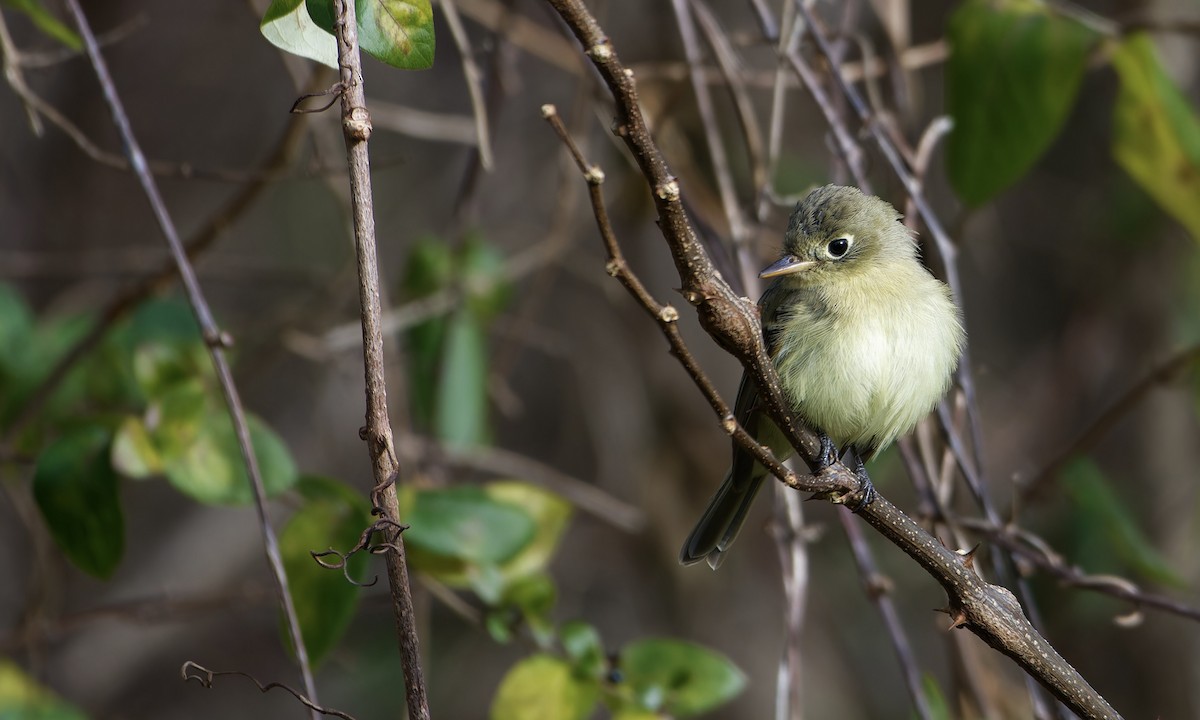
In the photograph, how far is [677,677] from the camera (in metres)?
3.26

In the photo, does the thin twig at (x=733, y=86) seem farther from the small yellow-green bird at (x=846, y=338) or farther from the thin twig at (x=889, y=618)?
the thin twig at (x=889, y=618)

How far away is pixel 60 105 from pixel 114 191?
84 centimetres

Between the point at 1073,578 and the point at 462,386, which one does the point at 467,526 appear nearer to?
the point at 462,386

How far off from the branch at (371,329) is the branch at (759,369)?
1.17ft

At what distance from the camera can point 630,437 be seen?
19.2 feet

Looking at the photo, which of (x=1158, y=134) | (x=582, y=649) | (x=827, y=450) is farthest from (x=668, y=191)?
(x=1158, y=134)

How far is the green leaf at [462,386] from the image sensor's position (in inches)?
163

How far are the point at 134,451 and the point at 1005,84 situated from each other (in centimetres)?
250

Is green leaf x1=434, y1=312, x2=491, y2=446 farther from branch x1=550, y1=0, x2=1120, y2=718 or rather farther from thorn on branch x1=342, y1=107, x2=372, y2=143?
thorn on branch x1=342, y1=107, x2=372, y2=143

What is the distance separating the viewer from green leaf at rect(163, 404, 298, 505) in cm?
301

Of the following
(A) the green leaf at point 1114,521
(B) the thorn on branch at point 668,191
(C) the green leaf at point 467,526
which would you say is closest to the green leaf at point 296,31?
(B) the thorn on branch at point 668,191

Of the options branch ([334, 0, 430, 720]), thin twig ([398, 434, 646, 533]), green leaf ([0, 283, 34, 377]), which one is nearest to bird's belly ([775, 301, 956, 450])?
thin twig ([398, 434, 646, 533])

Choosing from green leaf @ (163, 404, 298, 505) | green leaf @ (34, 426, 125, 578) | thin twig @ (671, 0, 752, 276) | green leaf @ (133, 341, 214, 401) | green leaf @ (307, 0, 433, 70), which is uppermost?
thin twig @ (671, 0, 752, 276)

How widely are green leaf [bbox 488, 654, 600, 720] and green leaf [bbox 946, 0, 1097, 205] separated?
1718 millimetres
